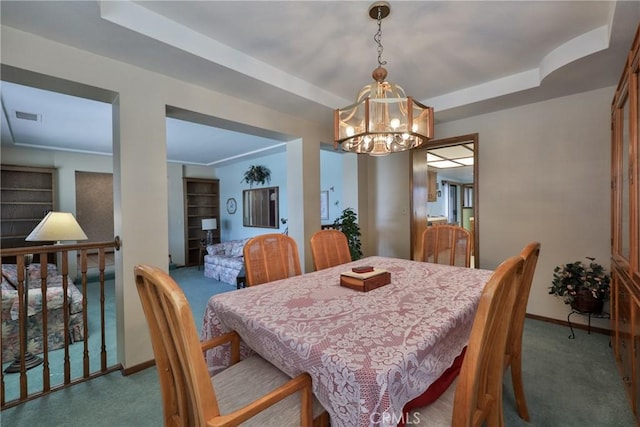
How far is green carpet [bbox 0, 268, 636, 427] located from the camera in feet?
5.22

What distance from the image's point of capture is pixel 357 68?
99.3 inches

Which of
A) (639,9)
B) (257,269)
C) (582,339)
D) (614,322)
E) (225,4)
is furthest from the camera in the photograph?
(582,339)

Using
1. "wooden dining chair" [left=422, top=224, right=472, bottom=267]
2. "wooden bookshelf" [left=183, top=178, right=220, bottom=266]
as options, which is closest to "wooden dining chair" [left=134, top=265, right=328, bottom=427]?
"wooden dining chair" [left=422, top=224, right=472, bottom=267]

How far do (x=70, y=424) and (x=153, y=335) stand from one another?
129 cm

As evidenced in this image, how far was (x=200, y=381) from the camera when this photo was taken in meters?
0.77

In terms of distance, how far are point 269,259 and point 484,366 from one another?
1389 millimetres

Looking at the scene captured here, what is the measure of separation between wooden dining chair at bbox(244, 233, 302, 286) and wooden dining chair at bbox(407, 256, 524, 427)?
3.92 ft

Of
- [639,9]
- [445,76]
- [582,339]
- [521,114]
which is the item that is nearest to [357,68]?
[445,76]

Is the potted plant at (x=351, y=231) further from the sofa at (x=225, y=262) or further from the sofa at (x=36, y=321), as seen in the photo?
the sofa at (x=36, y=321)

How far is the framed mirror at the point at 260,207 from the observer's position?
19.3 feet

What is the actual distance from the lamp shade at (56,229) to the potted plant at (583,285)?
14.3ft

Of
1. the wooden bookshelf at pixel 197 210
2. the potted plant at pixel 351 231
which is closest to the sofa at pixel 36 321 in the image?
the potted plant at pixel 351 231

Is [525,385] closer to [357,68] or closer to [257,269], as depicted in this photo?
[257,269]

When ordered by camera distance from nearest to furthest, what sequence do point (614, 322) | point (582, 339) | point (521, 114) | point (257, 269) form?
point (257, 269), point (614, 322), point (582, 339), point (521, 114)
